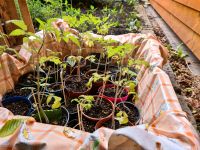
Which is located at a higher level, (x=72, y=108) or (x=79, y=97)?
(x=79, y=97)

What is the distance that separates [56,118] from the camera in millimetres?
1292

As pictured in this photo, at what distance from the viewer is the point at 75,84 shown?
1706 millimetres

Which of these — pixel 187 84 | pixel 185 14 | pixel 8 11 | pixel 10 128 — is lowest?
pixel 187 84

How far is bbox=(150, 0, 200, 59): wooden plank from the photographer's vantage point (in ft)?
8.83

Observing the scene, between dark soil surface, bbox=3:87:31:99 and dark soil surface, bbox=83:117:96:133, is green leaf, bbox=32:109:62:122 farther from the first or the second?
dark soil surface, bbox=3:87:31:99

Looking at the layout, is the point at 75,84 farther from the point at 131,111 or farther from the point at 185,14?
the point at 185,14

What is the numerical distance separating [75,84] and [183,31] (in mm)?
2347

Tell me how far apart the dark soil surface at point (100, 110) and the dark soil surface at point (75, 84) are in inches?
8.9

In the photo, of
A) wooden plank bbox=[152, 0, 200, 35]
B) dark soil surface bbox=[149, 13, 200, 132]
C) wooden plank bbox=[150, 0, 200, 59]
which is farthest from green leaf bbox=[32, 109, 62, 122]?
wooden plank bbox=[152, 0, 200, 35]

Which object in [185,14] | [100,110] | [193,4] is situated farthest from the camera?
[185,14]

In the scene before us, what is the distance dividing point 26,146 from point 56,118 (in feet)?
1.58

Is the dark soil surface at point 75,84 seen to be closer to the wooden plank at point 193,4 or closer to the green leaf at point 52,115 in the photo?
the green leaf at point 52,115

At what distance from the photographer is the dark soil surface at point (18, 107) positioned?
1.39 meters

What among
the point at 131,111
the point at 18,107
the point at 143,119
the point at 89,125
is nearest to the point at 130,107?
the point at 131,111
